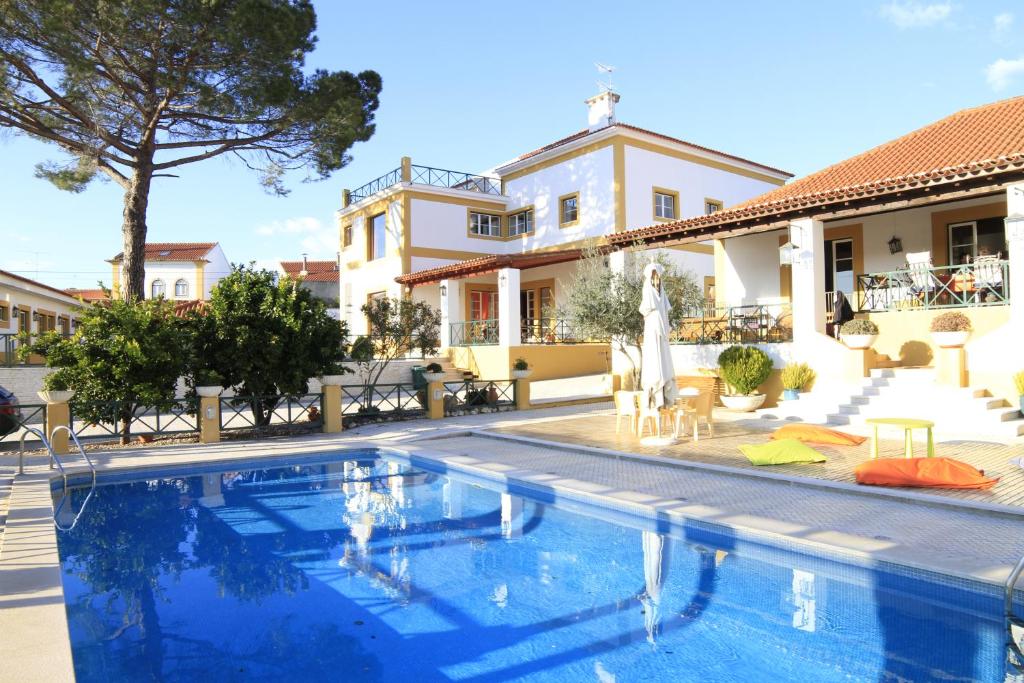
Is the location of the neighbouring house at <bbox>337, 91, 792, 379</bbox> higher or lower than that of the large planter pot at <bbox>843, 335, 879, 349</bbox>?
higher

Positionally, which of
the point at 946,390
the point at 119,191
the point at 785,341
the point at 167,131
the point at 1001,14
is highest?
the point at 1001,14

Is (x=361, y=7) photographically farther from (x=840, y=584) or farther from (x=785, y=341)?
(x=840, y=584)

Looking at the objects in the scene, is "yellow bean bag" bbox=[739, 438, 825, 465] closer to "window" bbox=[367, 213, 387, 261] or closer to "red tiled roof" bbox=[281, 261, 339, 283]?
"window" bbox=[367, 213, 387, 261]

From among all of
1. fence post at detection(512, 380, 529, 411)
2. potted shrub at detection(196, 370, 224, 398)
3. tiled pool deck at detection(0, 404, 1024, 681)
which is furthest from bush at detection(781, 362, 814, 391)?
potted shrub at detection(196, 370, 224, 398)

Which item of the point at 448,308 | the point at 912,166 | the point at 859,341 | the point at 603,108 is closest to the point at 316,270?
the point at 603,108

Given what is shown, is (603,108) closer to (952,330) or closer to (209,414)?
(952,330)

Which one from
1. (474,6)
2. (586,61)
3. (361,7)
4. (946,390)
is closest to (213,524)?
(946,390)

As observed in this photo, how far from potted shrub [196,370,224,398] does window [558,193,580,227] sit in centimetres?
1584

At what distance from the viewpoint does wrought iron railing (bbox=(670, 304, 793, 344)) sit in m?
14.3

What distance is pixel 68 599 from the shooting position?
5035 millimetres

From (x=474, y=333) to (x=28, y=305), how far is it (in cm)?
2275

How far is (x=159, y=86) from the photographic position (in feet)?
45.0

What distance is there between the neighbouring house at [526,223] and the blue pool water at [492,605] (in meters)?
13.4

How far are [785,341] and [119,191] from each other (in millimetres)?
15376
